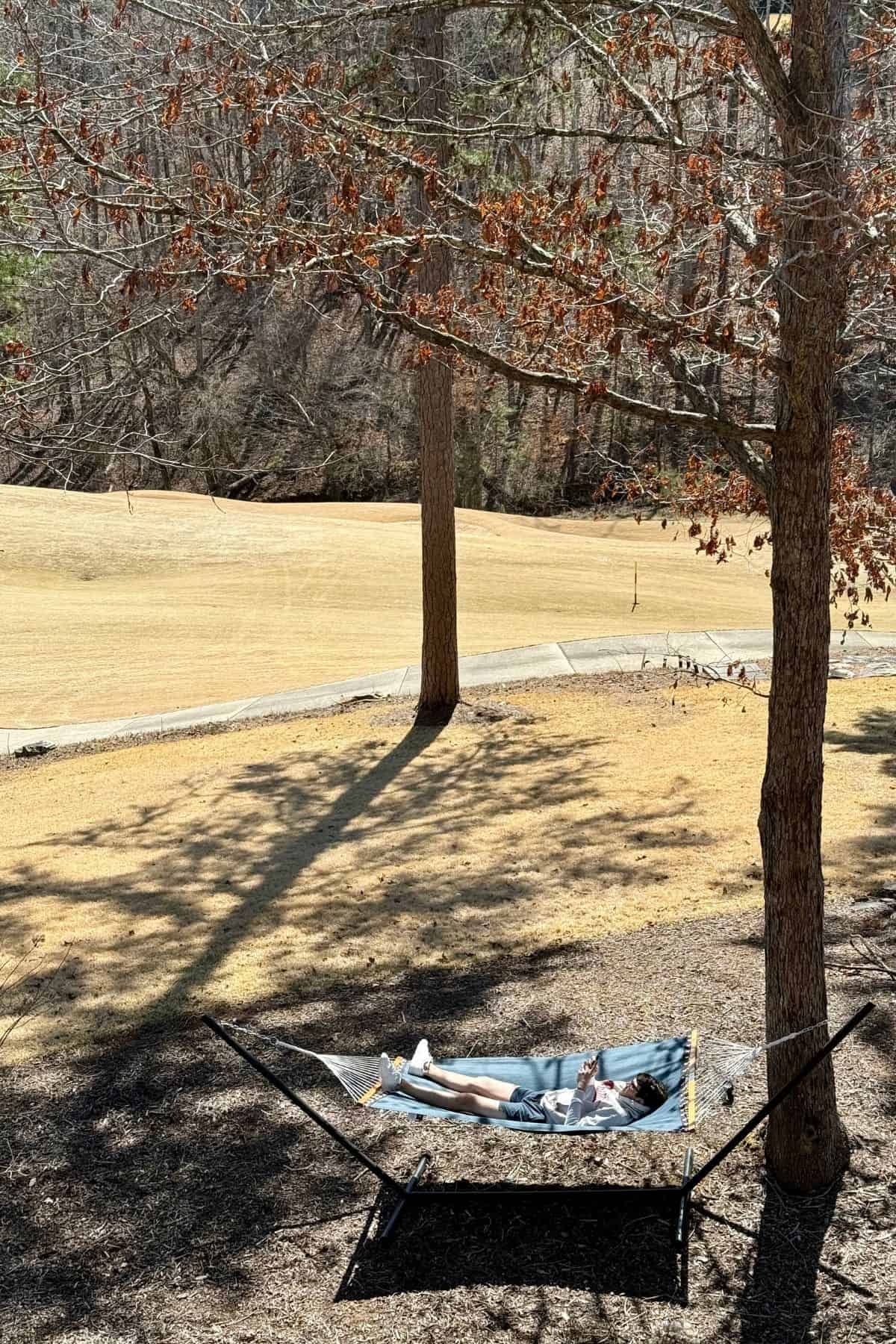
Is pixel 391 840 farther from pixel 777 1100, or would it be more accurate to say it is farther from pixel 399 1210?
pixel 777 1100


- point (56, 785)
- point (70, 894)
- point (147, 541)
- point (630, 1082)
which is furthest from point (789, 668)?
point (147, 541)

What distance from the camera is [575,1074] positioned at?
5062 millimetres

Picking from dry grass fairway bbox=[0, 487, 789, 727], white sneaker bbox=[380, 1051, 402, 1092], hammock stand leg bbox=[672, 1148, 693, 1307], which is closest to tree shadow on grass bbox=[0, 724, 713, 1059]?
white sneaker bbox=[380, 1051, 402, 1092]

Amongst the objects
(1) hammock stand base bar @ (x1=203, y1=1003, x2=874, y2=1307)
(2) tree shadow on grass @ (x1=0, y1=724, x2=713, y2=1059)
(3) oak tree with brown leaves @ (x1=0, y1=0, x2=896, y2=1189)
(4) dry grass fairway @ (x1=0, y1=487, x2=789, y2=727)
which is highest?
(3) oak tree with brown leaves @ (x1=0, y1=0, x2=896, y2=1189)

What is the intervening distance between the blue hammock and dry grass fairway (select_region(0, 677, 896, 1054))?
2.34 m

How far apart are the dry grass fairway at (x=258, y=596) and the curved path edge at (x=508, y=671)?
0.77 meters

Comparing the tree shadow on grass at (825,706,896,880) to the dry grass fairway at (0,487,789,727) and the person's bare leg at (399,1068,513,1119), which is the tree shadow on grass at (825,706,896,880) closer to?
the person's bare leg at (399,1068,513,1119)

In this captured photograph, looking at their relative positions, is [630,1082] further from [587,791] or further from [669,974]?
[587,791]

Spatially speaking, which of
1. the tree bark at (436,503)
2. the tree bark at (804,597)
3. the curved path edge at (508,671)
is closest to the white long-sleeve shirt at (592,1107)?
the tree bark at (804,597)

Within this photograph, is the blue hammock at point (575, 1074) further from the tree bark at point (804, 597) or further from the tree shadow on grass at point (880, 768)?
the tree shadow on grass at point (880, 768)

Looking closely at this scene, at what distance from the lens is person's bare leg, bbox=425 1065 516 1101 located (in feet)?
16.5

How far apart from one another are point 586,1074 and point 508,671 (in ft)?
37.0

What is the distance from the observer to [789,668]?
4590 mm

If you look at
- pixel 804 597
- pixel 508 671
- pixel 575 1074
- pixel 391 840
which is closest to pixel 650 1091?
pixel 575 1074
